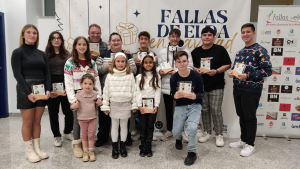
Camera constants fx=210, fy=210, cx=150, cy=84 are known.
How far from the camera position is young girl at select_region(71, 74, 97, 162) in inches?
98.0

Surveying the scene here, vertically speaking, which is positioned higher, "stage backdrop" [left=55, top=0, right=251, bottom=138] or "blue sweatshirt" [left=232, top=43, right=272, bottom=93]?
"stage backdrop" [left=55, top=0, right=251, bottom=138]

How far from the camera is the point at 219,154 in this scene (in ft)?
9.13

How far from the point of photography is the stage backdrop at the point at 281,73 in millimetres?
3203

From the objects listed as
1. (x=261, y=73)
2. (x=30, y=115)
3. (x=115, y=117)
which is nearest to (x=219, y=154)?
(x=261, y=73)

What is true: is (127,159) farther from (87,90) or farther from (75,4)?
(75,4)

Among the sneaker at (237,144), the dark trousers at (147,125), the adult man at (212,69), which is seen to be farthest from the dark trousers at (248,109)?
the dark trousers at (147,125)

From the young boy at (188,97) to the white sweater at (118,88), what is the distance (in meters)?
0.55

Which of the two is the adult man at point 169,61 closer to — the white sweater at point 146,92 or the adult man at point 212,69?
the adult man at point 212,69

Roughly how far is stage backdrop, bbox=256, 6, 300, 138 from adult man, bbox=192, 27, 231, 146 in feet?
2.66

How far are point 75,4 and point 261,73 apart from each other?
2.92 m

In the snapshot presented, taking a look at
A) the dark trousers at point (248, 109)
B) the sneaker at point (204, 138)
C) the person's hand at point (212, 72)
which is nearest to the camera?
the dark trousers at point (248, 109)

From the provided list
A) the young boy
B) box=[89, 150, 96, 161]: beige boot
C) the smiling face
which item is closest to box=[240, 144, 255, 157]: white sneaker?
the young boy

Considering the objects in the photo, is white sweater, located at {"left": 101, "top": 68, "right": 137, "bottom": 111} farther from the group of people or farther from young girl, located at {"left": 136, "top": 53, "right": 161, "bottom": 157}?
young girl, located at {"left": 136, "top": 53, "right": 161, "bottom": 157}

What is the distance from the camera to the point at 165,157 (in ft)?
8.79
